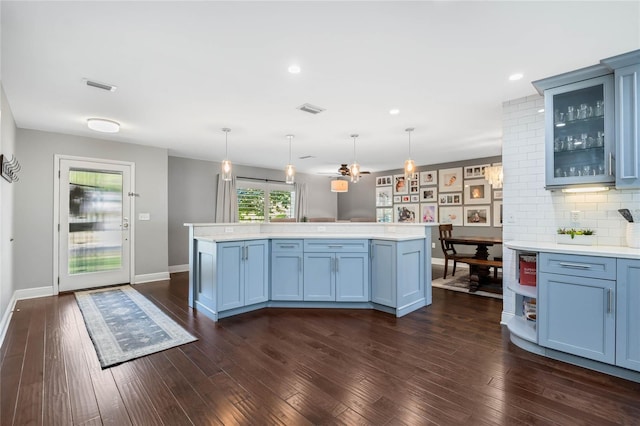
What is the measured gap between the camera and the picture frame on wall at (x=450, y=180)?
7.23 meters

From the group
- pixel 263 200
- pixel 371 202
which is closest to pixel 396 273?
pixel 263 200

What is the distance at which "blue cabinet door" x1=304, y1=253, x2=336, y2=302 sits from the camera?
3.88 meters

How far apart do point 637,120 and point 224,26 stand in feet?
10.8

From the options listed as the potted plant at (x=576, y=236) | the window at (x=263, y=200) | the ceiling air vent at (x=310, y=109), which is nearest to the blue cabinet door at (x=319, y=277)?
the ceiling air vent at (x=310, y=109)

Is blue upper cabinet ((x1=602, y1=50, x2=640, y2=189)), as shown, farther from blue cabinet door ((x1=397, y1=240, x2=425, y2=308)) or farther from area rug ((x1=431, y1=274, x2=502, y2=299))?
area rug ((x1=431, y1=274, x2=502, y2=299))

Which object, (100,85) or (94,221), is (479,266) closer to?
→ (100,85)

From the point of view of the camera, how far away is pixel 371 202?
9242 mm

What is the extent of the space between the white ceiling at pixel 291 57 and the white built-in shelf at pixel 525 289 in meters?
2.01

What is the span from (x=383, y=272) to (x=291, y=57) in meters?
2.61

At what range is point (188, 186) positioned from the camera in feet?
22.2

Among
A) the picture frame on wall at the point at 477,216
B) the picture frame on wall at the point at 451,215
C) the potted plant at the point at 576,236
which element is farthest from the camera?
the picture frame on wall at the point at 451,215

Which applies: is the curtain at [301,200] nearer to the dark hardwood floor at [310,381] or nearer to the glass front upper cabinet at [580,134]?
the dark hardwood floor at [310,381]

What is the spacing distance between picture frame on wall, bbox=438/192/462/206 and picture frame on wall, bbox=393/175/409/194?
3.34ft

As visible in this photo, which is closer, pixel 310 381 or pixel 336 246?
pixel 310 381
